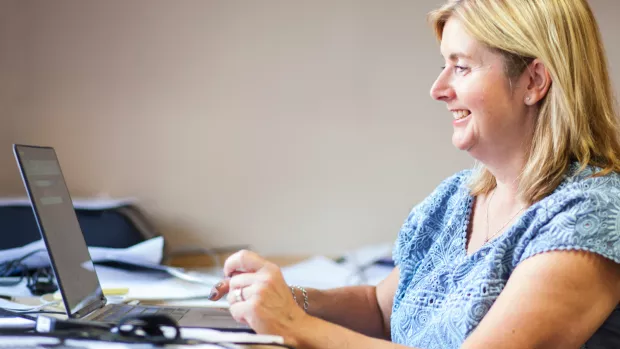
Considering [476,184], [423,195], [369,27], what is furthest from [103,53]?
[476,184]

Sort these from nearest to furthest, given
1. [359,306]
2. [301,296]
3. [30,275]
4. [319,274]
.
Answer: [301,296] < [359,306] < [30,275] < [319,274]

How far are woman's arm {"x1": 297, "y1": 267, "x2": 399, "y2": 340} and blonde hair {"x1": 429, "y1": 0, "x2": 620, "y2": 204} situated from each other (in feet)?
1.33

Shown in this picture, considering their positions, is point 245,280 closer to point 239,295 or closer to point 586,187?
point 239,295

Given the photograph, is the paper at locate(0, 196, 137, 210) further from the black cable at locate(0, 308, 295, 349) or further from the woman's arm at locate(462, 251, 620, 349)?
the woman's arm at locate(462, 251, 620, 349)

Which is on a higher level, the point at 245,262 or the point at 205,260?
the point at 245,262

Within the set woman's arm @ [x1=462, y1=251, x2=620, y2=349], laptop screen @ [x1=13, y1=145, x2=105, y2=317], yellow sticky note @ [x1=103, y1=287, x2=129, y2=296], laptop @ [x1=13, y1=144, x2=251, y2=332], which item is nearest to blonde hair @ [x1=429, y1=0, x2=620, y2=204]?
woman's arm @ [x1=462, y1=251, x2=620, y2=349]

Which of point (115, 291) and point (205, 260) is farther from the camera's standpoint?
point (205, 260)

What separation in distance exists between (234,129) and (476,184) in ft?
3.25

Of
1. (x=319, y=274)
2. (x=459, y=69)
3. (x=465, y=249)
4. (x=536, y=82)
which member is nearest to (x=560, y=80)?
(x=536, y=82)

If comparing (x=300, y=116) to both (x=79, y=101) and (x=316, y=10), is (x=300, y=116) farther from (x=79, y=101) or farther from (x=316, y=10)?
(x=79, y=101)

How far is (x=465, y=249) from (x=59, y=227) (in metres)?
0.64

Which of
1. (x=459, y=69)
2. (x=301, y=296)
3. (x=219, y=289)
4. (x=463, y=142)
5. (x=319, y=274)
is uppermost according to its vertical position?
(x=459, y=69)

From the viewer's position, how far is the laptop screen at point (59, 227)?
97 cm

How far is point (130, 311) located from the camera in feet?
3.65
